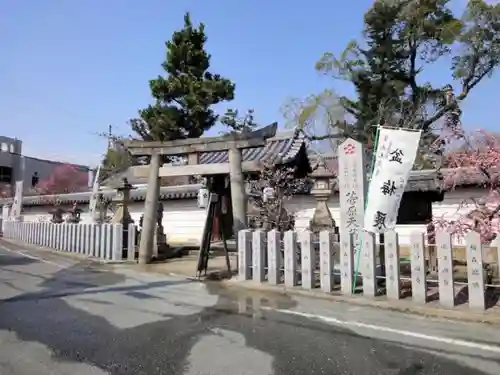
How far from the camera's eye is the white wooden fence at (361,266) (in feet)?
23.4

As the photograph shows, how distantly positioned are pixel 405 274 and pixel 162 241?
9.17 m

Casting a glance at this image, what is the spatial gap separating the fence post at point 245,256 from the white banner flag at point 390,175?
9.68 feet

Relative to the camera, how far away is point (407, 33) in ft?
86.6

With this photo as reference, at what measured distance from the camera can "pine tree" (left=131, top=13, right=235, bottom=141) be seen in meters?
28.5

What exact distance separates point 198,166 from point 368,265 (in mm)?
6716

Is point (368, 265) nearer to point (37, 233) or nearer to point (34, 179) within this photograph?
point (37, 233)

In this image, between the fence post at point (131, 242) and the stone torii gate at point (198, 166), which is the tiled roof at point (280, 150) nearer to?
the stone torii gate at point (198, 166)

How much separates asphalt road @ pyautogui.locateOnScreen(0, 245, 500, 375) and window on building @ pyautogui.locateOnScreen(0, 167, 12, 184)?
148ft

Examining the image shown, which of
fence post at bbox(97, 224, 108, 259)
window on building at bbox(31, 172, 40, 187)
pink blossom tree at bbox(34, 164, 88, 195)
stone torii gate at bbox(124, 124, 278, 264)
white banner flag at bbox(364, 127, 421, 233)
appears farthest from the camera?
window on building at bbox(31, 172, 40, 187)

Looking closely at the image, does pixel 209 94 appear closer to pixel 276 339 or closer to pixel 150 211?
pixel 150 211

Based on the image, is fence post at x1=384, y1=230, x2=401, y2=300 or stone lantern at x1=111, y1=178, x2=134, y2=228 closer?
fence post at x1=384, y1=230, x2=401, y2=300

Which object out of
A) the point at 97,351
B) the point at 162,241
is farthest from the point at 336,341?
the point at 162,241

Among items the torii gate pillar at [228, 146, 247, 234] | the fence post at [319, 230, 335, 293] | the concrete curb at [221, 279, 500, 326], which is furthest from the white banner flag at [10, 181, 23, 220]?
the fence post at [319, 230, 335, 293]

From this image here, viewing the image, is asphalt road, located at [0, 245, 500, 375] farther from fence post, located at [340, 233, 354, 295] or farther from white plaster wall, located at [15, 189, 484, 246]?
white plaster wall, located at [15, 189, 484, 246]
